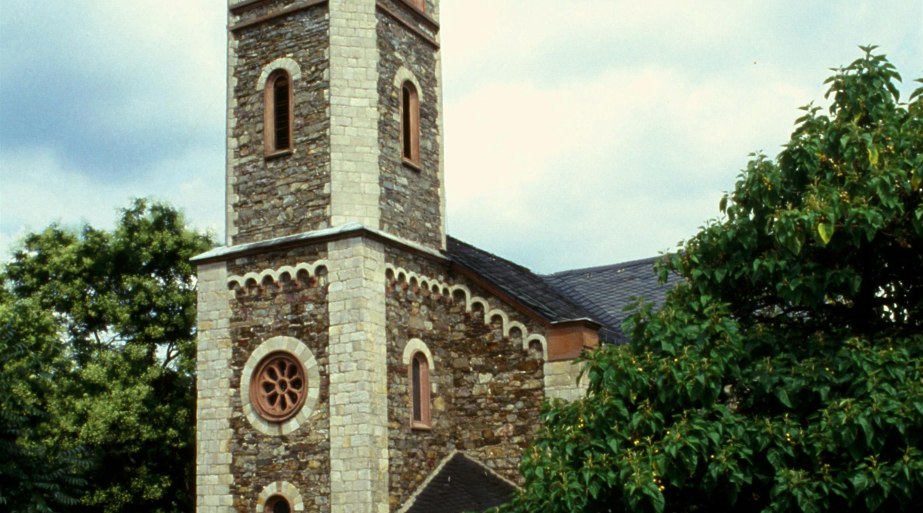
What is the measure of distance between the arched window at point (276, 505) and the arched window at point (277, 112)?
6.02m

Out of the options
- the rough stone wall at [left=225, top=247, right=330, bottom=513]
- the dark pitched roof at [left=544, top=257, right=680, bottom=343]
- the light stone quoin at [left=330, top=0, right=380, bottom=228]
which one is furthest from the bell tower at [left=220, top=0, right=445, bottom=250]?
the dark pitched roof at [left=544, top=257, right=680, bottom=343]

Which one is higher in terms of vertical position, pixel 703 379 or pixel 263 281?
pixel 263 281

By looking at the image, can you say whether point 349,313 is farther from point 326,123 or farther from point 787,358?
point 787,358

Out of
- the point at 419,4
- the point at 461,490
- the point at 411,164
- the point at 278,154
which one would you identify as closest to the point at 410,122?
the point at 411,164

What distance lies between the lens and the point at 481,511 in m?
18.0

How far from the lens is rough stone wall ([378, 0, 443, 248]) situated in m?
20.0

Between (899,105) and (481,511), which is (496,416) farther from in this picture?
(899,105)

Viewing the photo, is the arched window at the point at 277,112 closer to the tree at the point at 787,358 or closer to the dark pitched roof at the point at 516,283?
the dark pitched roof at the point at 516,283

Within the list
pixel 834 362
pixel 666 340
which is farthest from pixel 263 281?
pixel 834 362

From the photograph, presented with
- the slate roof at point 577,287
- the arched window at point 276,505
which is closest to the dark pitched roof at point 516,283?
the slate roof at point 577,287

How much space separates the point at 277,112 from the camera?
2030 centimetres

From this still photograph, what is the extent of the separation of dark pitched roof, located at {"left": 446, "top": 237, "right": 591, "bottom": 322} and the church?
0.10 metres

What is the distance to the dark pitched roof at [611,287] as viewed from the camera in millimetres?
23578

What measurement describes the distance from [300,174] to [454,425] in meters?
5.30
